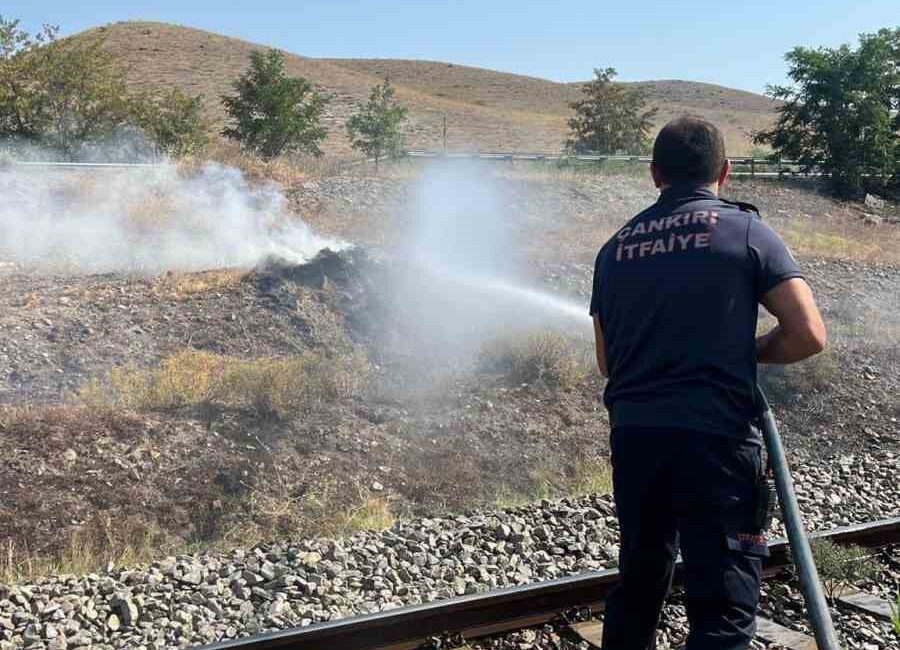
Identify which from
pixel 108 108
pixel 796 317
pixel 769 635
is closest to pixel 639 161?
pixel 108 108

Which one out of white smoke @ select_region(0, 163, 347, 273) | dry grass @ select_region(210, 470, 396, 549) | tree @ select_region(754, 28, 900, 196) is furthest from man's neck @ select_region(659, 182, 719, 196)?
tree @ select_region(754, 28, 900, 196)

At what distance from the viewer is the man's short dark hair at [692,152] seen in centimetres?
325

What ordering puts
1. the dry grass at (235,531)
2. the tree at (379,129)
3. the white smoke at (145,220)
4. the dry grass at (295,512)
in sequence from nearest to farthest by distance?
the dry grass at (235,531), the dry grass at (295,512), the white smoke at (145,220), the tree at (379,129)

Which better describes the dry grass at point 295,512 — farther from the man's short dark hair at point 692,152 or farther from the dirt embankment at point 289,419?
the man's short dark hair at point 692,152

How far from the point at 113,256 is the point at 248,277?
388cm

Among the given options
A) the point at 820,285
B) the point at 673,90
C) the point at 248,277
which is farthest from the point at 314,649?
the point at 673,90

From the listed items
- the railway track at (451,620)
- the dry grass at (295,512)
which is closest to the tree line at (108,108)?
the dry grass at (295,512)

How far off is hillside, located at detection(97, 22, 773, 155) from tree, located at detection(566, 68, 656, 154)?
1130 cm

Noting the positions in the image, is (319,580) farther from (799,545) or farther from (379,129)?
(379,129)

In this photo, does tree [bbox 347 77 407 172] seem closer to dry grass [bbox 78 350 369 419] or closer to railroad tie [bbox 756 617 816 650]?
dry grass [bbox 78 350 369 419]

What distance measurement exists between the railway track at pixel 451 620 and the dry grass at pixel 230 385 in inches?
173

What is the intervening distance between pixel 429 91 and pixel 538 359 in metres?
79.7

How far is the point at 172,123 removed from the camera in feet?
84.4

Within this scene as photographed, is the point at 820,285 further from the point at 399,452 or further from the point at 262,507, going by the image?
the point at 262,507
